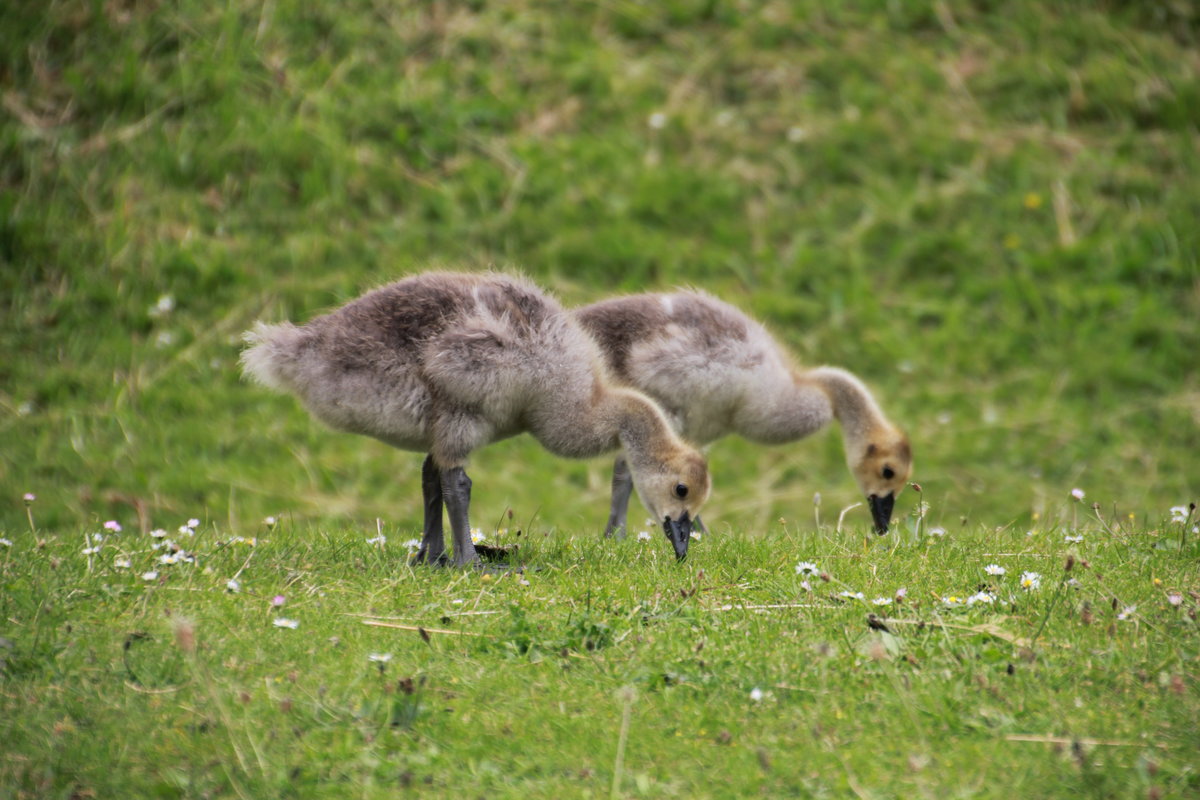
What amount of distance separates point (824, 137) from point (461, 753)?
10.5 m

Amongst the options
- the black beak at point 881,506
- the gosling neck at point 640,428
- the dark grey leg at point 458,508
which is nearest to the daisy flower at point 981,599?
the gosling neck at point 640,428

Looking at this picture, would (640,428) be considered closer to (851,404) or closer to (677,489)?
(677,489)

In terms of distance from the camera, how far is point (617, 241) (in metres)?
12.7

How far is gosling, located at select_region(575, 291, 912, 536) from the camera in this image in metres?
7.79

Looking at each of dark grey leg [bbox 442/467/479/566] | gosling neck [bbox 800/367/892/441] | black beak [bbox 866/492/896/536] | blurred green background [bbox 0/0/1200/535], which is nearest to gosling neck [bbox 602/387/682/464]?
dark grey leg [bbox 442/467/479/566]

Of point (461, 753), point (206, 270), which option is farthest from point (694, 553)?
point (206, 270)

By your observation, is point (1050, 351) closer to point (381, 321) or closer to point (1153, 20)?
point (1153, 20)

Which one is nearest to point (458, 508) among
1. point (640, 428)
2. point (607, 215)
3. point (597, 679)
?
point (640, 428)

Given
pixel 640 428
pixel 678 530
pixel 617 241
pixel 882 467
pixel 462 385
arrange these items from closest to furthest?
1. pixel 462 385
2. pixel 678 530
3. pixel 640 428
4. pixel 882 467
5. pixel 617 241

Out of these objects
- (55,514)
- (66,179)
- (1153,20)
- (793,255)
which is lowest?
(55,514)

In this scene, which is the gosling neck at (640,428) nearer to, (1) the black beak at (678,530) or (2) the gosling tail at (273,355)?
(1) the black beak at (678,530)

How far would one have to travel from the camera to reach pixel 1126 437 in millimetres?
11523

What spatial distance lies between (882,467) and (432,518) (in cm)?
338

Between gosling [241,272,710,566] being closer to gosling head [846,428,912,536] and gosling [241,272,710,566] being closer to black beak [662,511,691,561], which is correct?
black beak [662,511,691,561]
